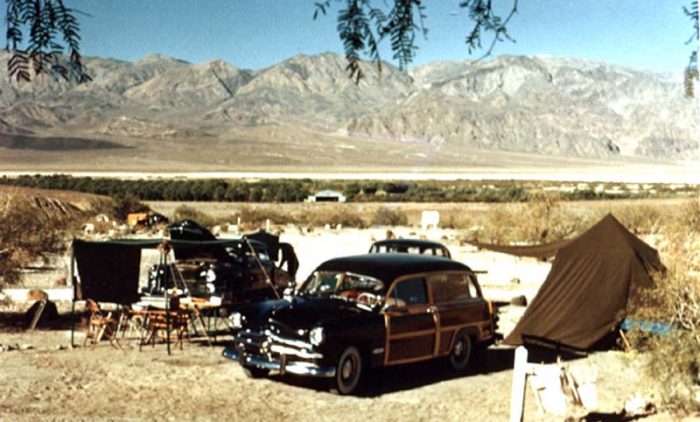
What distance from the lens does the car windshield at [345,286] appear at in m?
12.8

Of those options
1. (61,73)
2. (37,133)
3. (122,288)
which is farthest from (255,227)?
(37,133)

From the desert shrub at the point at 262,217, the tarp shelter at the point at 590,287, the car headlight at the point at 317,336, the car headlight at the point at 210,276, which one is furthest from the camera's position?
the desert shrub at the point at 262,217

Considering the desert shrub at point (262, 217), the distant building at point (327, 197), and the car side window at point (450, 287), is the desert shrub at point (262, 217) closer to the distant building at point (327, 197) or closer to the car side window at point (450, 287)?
the distant building at point (327, 197)

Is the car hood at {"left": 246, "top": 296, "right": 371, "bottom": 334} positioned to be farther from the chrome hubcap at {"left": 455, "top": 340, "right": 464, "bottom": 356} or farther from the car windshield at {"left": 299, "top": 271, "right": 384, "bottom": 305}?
the chrome hubcap at {"left": 455, "top": 340, "right": 464, "bottom": 356}

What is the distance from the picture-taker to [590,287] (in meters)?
16.3

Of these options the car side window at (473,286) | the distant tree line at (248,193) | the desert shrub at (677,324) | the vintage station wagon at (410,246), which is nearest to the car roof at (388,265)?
the car side window at (473,286)

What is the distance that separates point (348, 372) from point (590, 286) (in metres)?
5.75

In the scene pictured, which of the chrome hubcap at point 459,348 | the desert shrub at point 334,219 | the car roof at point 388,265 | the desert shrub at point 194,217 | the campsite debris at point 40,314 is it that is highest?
the car roof at point 388,265

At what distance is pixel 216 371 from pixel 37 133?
18051 cm

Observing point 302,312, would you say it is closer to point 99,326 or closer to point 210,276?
point 99,326

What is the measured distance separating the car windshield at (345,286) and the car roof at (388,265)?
0.08 m

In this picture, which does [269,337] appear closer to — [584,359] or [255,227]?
[584,359]

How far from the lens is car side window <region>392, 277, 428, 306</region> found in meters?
12.9

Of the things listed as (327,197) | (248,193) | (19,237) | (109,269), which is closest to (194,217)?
(327,197)
